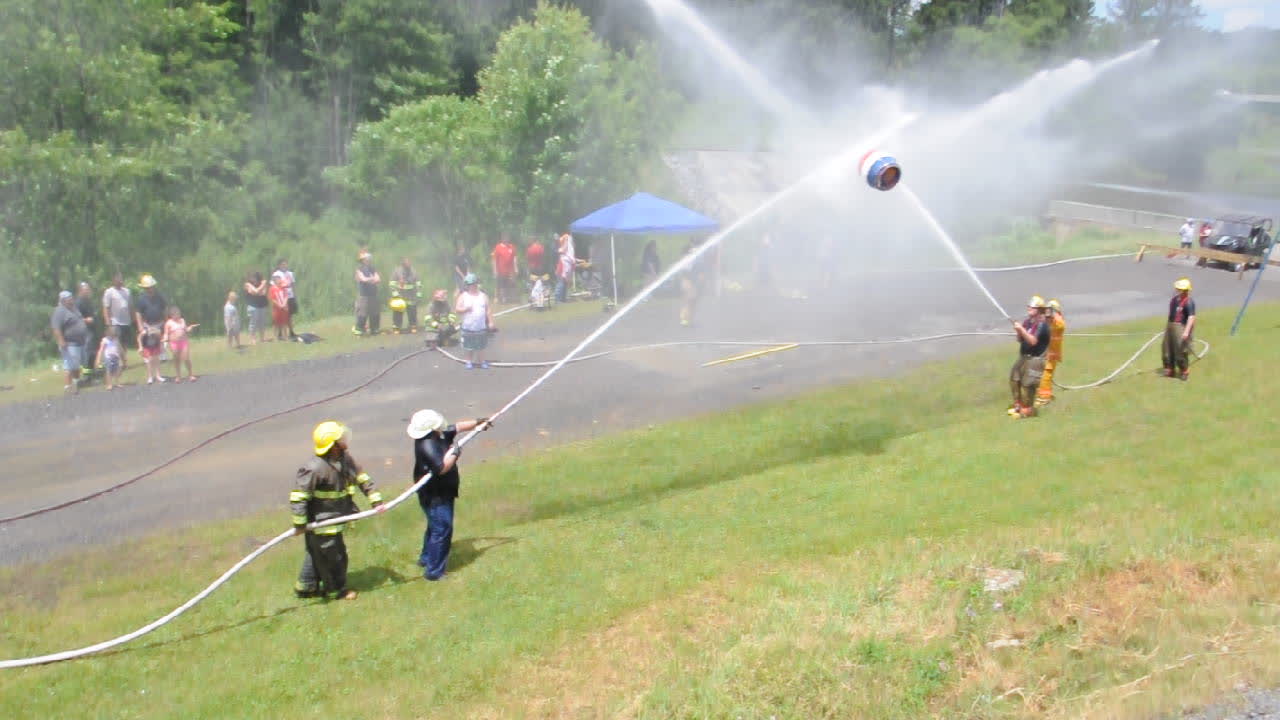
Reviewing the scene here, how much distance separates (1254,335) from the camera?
67.4 feet

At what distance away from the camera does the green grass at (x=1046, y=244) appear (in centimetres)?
3598

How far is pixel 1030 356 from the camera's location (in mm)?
14539

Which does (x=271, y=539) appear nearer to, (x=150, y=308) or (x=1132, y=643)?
(x=1132, y=643)

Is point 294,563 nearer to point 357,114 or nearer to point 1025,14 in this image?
point 357,114

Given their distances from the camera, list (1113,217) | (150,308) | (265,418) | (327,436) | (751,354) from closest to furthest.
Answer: (327,436), (265,418), (150,308), (751,354), (1113,217)

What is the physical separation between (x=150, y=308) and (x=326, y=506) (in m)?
11.4

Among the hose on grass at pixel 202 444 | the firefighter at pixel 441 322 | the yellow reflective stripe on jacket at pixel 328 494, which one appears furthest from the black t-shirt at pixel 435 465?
the firefighter at pixel 441 322

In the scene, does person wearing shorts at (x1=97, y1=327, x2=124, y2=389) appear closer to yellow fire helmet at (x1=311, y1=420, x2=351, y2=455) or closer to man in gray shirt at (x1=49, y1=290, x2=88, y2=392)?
man in gray shirt at (x1=49, y1=290, x2=88, y2=392)

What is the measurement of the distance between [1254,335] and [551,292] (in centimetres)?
1667

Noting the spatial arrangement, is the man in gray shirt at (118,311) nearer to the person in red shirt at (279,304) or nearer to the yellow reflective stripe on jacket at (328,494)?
the person in red shirt at (279,304)

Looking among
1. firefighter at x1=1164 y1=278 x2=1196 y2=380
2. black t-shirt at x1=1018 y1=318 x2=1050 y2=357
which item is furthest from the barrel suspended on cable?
firefighter at x1=1164 y1=278 x2=1196 y2=380

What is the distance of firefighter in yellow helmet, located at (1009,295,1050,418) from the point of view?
14.4m

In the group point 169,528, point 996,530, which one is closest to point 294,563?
point 169,528

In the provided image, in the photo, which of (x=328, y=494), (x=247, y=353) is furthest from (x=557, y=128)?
(x=328, y=494)
